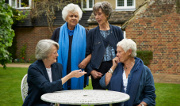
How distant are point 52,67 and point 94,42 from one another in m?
0.84

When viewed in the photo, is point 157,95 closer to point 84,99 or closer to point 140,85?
point 140,85

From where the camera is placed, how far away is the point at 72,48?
4148 millimetres

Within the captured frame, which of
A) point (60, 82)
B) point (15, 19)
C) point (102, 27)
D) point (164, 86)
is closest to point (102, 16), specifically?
point (102, 27)

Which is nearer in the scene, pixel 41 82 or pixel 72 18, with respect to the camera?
pixel 41 82

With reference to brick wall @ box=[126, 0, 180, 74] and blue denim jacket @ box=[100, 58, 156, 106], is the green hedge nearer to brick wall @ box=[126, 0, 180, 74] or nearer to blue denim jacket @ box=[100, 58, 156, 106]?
brick wall @ box=[126, 0, 180, 74]

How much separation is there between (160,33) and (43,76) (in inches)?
426

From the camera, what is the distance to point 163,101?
6.83m

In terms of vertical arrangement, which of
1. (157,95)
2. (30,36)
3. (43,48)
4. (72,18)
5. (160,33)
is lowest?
(157,95)

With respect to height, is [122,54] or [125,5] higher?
[125,5]

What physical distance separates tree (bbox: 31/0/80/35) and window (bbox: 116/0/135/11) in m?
3.71

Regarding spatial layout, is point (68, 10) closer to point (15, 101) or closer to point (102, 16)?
point (102, 16)

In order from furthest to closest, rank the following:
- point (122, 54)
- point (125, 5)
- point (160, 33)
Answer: point (125, 5) → point (160, 33) → point (122, 54)

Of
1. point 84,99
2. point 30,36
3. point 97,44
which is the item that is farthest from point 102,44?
point 30,36

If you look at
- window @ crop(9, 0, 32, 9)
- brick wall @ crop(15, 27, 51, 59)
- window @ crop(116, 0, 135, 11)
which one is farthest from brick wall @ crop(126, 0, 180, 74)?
window @ crop(9, 0, 32, 9)
